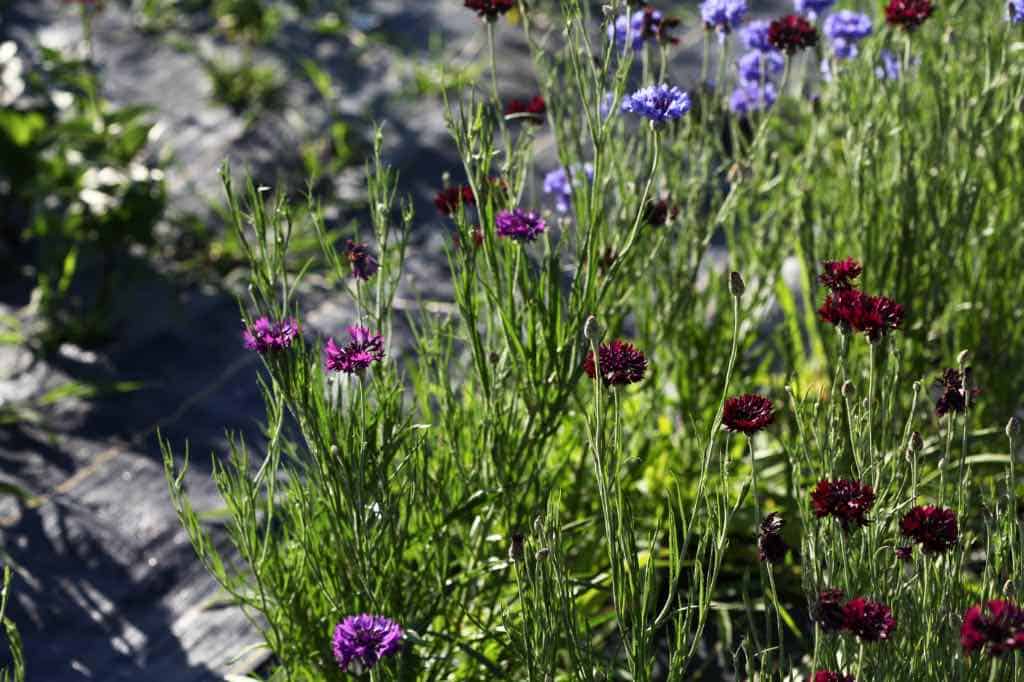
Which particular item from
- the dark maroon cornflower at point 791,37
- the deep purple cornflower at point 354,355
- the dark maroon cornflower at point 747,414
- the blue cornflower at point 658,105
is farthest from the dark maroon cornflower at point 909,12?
the deep purple cornflower at point 354,355

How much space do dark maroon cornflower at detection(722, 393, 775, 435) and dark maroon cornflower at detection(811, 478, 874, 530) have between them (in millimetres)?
102

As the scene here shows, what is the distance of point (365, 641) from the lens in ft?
4.90

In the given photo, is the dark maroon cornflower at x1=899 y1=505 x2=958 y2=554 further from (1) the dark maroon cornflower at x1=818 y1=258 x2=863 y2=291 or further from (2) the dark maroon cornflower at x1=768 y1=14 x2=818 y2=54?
(2) the dark maroon cornflower at x1=768 y1=14 x2=818 y2=54

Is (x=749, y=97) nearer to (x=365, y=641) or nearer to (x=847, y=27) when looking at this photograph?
(x=847, y=27)

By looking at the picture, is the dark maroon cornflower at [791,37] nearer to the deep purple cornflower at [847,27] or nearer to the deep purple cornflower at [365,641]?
the deep purple cornflower at [847,27]

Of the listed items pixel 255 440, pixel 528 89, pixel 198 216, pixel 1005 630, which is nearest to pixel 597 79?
pixel 1005 630

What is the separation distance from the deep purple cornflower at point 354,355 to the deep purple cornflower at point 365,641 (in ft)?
1.04

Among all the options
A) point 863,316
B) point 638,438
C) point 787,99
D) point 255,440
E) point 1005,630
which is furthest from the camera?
point 787,99

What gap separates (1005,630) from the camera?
123 cm

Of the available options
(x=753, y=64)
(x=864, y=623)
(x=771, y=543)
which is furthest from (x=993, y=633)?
(x=753, y=64)

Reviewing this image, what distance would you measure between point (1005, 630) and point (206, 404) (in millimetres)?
2260

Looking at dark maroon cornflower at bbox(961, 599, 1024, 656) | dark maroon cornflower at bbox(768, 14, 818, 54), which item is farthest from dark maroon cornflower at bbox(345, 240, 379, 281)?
dark maroon cornflower at bbox(961, 599, 1024, 656)

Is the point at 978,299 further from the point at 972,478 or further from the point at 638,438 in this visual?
the point at 638,438

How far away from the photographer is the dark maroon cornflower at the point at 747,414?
4.78ft
